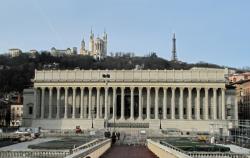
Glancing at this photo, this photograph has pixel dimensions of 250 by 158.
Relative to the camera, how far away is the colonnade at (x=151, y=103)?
11675cm

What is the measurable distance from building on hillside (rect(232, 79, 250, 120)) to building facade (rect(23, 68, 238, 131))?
19.1 m

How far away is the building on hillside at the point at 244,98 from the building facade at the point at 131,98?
19098 millimetres

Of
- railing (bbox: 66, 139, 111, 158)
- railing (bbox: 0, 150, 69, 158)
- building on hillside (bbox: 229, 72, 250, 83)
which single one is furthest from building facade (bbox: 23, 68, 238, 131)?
railing (bbox: 0, 150, 69, 158)

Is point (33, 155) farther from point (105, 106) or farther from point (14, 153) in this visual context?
point (105, 106)

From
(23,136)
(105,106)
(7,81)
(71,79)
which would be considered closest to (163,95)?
(105,106)

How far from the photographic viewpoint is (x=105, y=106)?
11850 cm

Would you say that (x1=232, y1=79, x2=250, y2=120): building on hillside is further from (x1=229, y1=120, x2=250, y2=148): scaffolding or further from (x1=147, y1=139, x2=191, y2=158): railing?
(x1=147, y1=139, x2=191, y2=158): railing

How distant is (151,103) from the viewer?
119812 millimetres

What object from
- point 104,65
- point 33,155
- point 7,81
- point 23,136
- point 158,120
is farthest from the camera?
point 104,65

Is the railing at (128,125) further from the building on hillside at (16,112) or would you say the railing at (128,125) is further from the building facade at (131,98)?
Answer: the building on hillside at (16,112)

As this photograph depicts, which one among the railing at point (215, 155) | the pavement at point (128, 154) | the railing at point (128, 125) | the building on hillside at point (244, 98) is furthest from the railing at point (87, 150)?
the building on hillside at point (244, 98)

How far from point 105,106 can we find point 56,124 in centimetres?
1288

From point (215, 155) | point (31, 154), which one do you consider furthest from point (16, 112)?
point (215, 155)

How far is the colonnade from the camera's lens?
383ft
